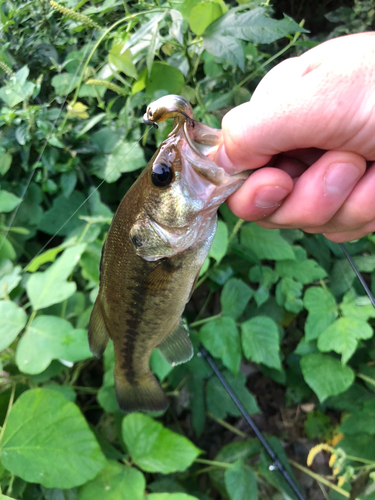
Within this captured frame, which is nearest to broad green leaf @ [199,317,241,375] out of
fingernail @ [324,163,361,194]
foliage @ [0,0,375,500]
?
foliage @ [0,0,375,500]

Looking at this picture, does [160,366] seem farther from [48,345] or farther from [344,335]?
[344,335]

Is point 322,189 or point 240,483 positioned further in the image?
point 240,483

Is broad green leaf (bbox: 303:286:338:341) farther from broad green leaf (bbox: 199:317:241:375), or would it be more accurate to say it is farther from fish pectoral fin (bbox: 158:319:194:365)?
fish pectoral fin (bbox: 158:319:194:365)

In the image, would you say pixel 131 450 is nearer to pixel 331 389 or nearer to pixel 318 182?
pixel 331 389

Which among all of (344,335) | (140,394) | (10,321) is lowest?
(344,335)

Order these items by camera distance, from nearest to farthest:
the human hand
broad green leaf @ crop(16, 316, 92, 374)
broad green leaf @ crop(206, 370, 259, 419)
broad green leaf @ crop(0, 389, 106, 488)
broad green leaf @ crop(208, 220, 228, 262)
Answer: the human hand
broad green leaf @ crop(0, 389, 106, 488)
broad green leaf @ crop(16, 316, 92, 374)
broad green leaf @ crop(208, 220, 228, 262)
broad green leaf @ crop(206, 370, 259, 419)

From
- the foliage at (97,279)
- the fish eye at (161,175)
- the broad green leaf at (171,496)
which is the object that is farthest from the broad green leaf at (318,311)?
the fish eye at (161,175)

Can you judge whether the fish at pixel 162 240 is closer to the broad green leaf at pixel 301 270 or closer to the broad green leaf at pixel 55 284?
the broad green leaf at pixel 55 284

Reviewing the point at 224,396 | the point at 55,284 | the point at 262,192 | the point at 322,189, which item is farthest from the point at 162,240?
the point at 224,396
